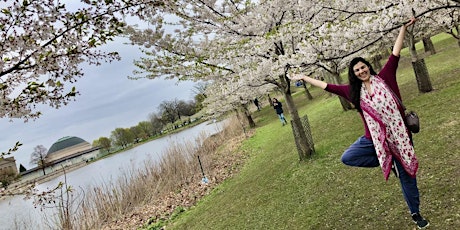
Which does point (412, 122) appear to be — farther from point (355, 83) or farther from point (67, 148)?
point (67, 148)

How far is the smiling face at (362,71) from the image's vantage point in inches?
121

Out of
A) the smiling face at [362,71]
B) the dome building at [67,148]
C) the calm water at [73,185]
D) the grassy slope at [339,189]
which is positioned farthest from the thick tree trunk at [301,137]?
the dome building at [67,148]

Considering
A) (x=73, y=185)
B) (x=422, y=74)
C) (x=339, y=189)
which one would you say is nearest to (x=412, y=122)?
(x=339, y=189)

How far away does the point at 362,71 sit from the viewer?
308 cm

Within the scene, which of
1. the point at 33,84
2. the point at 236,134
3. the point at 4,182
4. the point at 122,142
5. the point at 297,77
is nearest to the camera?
the point at 33,84

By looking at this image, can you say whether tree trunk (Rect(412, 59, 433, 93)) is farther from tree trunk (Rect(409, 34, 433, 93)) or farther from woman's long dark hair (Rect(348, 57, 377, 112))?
woman's long dark hair (Rect(348, 57, 377, 112))

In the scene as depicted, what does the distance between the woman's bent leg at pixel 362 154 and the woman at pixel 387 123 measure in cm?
3

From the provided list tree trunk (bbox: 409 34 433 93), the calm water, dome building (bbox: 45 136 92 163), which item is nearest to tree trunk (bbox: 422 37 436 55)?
tree trunk (bbox: 409 34 433 93)

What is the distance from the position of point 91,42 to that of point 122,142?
8265cm

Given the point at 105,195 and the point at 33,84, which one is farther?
the point at 105,195

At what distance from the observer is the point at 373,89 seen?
3.04 meters

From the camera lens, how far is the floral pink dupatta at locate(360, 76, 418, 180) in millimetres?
2938

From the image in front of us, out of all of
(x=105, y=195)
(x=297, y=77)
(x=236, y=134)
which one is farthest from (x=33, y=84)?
(x=236, y=134)

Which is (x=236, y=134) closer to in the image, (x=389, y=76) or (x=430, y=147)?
(x=430, y=147)
